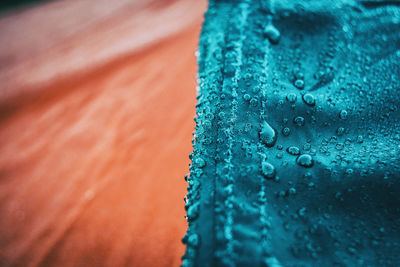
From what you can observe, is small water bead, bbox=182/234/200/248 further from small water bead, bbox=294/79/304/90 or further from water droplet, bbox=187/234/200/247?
small water bead, bbox=294/79/304/90

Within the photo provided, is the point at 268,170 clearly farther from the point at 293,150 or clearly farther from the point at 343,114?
the point at 343,114

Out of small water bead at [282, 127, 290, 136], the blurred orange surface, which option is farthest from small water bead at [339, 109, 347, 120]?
the blurred orange surface

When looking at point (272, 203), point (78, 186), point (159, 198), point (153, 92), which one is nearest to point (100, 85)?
point (153, 92)

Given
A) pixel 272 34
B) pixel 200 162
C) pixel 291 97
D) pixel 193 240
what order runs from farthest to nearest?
pixel 272 34
pixel 291 97
pixel 200 162
pixel 193 240

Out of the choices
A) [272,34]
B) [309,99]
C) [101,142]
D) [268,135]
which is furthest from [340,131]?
[101,142]

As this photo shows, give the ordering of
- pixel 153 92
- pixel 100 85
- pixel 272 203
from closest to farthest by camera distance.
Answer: pixel 272 203 → pixel 153 92 → pixel 100 85

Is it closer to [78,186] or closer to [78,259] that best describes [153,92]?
[78,186]
